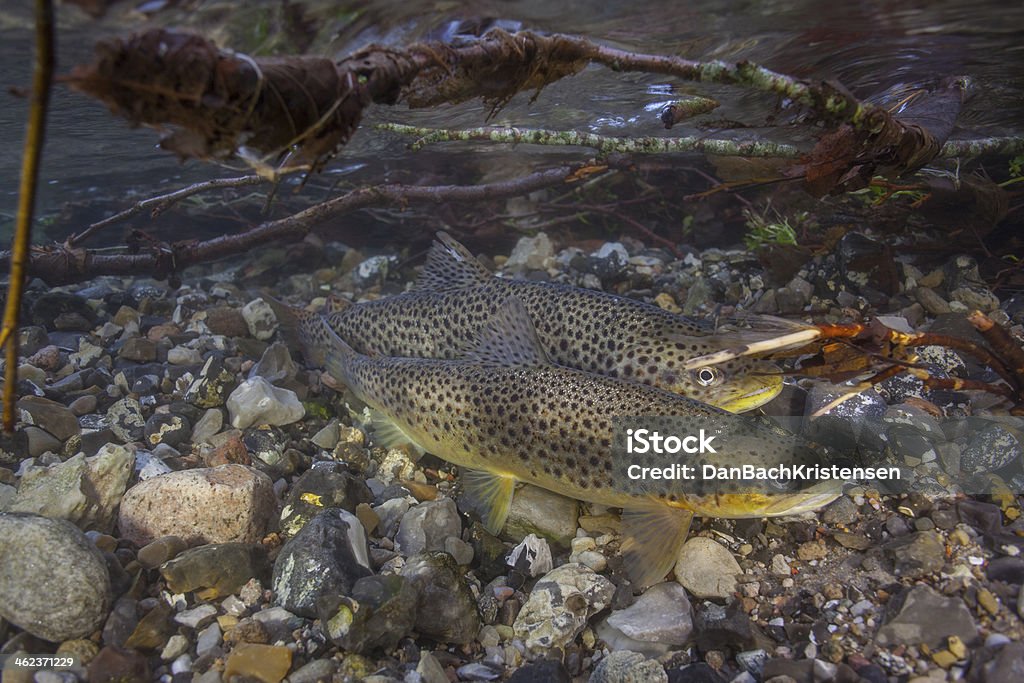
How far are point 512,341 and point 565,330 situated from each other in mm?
1065

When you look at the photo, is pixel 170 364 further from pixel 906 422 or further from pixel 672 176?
pixel 672 176

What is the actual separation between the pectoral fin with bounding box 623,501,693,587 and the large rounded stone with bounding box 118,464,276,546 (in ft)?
7.79

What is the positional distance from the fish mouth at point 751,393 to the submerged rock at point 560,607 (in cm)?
191

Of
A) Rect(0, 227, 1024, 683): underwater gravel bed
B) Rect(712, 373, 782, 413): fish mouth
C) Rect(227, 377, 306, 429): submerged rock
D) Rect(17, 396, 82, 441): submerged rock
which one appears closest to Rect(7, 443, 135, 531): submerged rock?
Rect(0, 227, 1024, 683): underwater gravel bed

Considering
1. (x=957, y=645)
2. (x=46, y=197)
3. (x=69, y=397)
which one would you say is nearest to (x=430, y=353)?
(x=69, y=397)

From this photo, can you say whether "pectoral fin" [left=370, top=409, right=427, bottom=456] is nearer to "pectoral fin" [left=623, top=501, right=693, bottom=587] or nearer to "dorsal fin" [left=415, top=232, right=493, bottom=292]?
"dorsal fin" [left=415, top=232, right=493, bottom=292]

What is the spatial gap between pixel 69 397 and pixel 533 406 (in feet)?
14.6

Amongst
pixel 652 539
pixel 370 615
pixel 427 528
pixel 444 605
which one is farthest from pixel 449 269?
pixel 370 615

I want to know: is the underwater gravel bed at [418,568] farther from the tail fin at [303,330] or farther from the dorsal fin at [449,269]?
the dorsal fin at [449,269]

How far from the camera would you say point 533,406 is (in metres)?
4.23

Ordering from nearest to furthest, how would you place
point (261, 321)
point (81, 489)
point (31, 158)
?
point (31, 158) → point (81, 489) → point (261, 321)

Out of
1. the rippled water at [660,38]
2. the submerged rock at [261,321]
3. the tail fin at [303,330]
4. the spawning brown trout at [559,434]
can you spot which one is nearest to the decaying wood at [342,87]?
the rippled water at [660,38]

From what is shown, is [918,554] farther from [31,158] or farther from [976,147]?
[976,147]

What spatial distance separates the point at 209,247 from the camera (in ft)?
25.1
